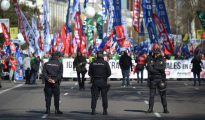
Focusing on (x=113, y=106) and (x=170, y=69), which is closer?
(x=113, y=106)

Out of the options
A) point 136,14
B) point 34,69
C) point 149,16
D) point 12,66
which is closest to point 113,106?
point 34,69

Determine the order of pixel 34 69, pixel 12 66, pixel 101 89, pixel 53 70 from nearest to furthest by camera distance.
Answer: pixel 53 70 → pixel 101 89 → pixel 34 69 → pixel 12 66

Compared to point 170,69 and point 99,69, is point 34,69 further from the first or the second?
point 99,69

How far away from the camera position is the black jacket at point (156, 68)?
71.3 feet

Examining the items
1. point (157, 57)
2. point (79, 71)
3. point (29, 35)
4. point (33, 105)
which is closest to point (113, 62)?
point (29, 35)

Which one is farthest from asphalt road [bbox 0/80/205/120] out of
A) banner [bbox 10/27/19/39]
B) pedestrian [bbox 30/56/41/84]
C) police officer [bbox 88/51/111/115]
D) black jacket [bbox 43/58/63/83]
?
banner [bbox 10/27/19/39]

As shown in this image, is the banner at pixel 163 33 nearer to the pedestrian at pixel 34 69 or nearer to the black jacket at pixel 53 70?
the pedestrian at pixel 34 69

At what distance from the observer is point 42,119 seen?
792 inches

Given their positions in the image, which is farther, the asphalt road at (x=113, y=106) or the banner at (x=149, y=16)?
the banner at (x=149, y=16)

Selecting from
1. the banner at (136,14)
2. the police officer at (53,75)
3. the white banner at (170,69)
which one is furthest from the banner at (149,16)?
the police officer at (53,75)

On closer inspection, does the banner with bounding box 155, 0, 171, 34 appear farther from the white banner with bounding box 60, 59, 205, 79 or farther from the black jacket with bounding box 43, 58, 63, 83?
the black jacket with bounding box 43, 58, 63, 83

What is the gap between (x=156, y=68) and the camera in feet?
71.2

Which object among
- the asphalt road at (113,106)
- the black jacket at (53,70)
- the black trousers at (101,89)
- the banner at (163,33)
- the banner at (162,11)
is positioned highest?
the banner at (162,11)

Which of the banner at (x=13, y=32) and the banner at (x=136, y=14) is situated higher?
the banner at (x=136, y=14)
